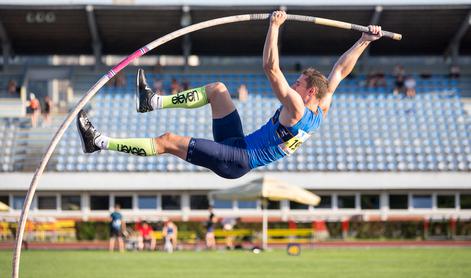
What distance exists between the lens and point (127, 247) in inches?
1073

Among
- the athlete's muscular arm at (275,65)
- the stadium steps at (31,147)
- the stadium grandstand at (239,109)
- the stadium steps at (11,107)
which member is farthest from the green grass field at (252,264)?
the stadium steps at (11,107)

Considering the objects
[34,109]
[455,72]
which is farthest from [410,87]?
[34,109]

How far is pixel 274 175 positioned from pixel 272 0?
5527 millimetres

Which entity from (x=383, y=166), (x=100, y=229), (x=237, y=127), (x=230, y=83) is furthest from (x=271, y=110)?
(x=237, y=127)

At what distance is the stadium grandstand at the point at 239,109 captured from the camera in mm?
30422

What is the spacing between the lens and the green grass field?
16281 mm

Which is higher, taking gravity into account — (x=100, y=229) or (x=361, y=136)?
(x=361, y=136)

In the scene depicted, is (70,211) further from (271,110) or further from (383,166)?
(383,166)

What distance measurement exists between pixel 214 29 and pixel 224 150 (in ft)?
76.5

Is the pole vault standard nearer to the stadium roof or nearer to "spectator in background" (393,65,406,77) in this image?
the stadium roof

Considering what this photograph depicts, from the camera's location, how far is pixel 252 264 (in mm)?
19156

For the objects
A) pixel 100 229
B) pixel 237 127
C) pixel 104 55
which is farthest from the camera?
pixel 104 55

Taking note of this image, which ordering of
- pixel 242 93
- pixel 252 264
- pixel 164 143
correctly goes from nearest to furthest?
pixel 164 143
pixel 252 264
pixel 242 93

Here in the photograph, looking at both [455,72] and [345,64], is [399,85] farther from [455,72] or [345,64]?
[345,64]
